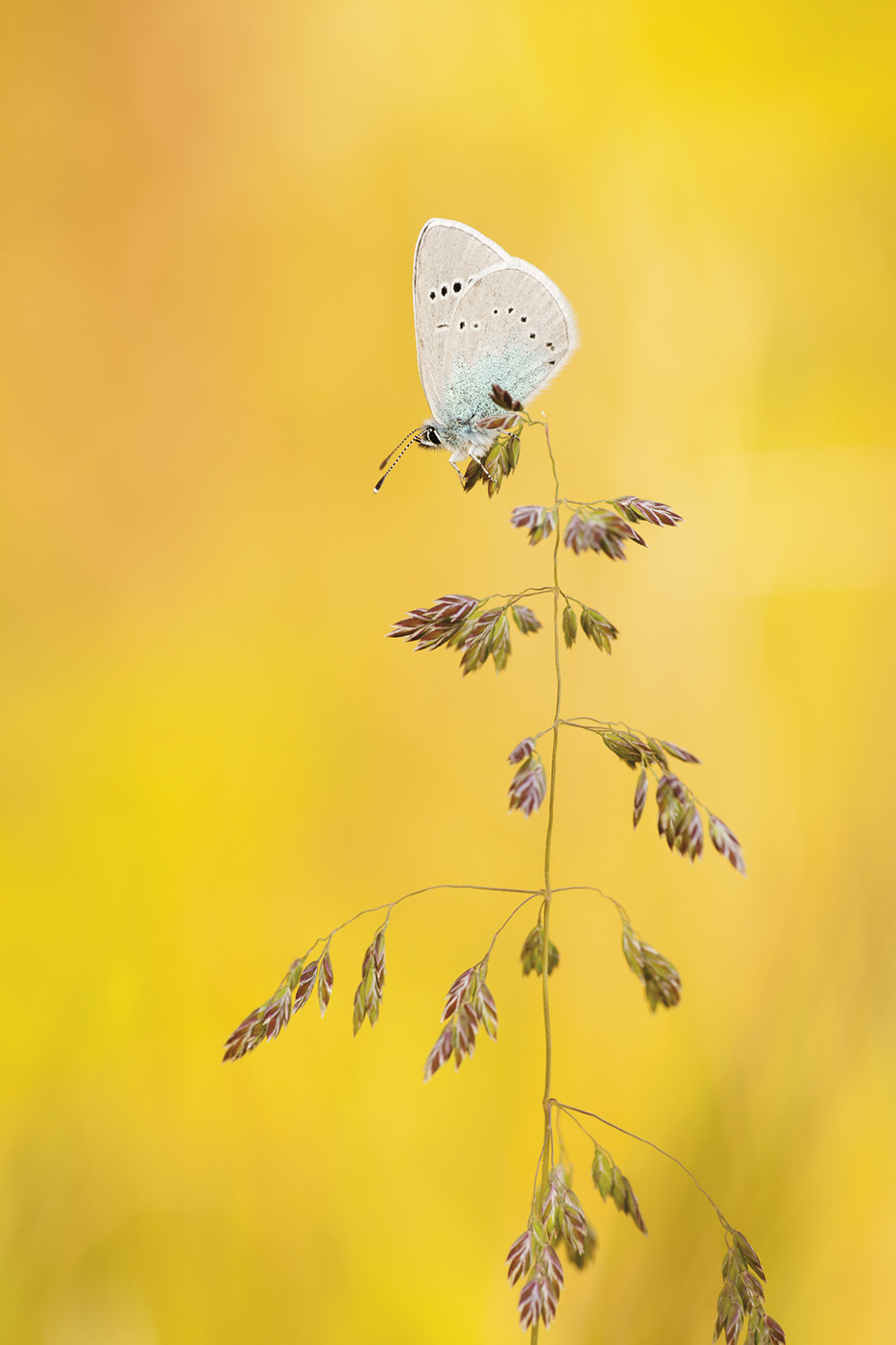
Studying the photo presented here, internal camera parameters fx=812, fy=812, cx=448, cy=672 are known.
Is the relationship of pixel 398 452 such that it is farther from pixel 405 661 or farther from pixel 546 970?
pixel 546 970

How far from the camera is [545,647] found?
46.9 inches

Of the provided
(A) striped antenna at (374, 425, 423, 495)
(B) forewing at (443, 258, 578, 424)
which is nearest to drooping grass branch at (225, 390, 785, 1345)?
(B) forewing at (443, 258, 578, 424)

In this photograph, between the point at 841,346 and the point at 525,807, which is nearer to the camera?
the point at 525,807

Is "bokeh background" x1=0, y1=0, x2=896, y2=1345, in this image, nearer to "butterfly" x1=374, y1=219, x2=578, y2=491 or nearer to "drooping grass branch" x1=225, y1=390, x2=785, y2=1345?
"butterfly" x1=374, y1=219, x2=578, y2=491

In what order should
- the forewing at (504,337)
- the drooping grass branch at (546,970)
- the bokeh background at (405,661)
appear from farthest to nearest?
the bokeh background at (405,661), the forewing at (504,337), the drooping grass branch at (546,970)

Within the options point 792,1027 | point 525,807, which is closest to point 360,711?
point 525,807

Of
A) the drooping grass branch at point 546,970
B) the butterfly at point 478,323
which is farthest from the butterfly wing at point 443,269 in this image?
the drooping grass branch at point 546,970

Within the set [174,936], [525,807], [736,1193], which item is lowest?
[736,1193]

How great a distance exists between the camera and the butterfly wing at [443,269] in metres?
0.89

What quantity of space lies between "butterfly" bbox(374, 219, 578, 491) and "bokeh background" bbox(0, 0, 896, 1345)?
25cm

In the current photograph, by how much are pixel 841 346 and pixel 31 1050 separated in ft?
5.02

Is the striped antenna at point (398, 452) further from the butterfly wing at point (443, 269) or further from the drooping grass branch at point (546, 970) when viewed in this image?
the drooping grass branch at point (546, 970)

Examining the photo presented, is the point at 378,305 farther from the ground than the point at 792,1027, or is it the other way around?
the point at 378,305

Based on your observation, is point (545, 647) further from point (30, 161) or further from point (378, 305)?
point (30, 161)
